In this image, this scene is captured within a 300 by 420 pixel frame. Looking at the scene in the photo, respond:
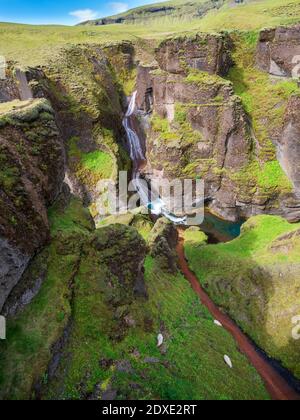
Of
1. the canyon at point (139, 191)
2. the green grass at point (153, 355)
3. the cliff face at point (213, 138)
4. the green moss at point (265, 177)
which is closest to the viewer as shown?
the canyon at point (139, 191)

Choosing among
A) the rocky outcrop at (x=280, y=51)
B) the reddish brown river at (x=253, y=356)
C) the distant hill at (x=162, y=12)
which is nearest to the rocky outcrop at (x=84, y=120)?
the reddish brown river at (x=253, y=356)

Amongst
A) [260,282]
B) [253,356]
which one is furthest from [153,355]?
[260,282]

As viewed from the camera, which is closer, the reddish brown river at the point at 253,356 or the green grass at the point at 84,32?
the reddish brown river at the point at 253,356

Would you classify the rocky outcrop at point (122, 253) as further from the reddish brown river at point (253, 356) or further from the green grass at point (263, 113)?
the green grass at point (263, 113)

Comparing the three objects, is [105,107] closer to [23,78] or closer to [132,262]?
[23,78]

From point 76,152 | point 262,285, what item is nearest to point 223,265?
point 262,285

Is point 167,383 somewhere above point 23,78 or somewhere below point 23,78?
below

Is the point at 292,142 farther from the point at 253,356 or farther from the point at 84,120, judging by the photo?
the point at 253,356
